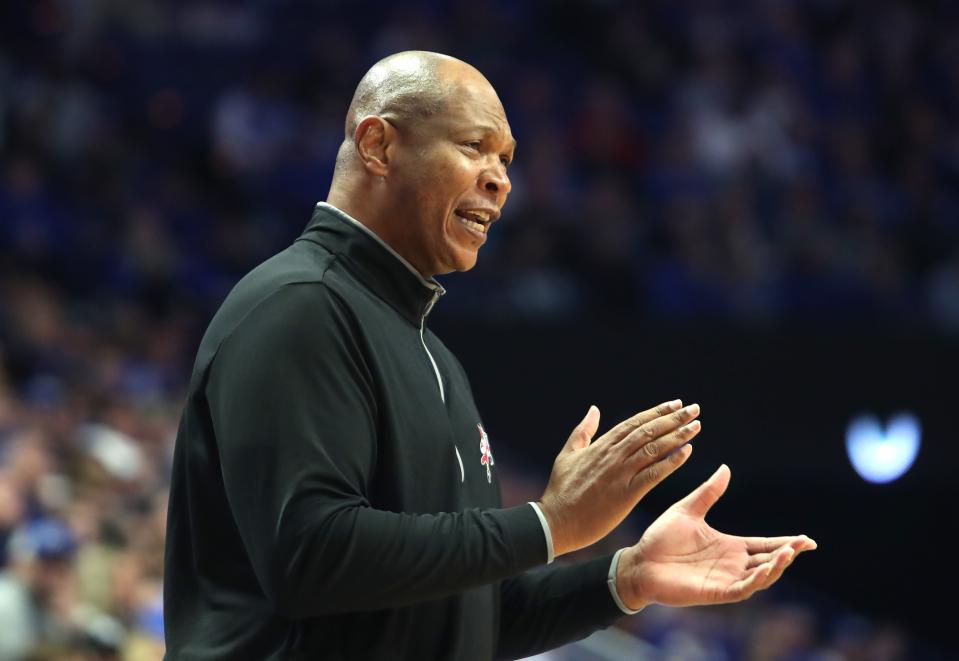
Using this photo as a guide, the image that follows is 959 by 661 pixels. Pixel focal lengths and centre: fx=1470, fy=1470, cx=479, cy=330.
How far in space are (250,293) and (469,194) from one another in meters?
0.45

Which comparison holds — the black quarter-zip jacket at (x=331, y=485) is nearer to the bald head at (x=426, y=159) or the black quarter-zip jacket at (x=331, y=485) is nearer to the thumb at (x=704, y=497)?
the bald head at (x=426, y=159)

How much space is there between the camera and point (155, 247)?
918 cm

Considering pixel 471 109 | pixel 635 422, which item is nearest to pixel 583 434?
pixel 635 422

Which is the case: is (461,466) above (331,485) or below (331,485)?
above

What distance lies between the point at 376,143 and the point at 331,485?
0.68 meters

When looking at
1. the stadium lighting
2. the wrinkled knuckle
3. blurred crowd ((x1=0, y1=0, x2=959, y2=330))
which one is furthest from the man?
the stadium lighting

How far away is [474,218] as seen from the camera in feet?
8.57

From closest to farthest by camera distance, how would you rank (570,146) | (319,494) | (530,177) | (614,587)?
(319,494), (614,587), (530,177), (570,146)

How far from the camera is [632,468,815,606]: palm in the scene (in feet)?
8.11

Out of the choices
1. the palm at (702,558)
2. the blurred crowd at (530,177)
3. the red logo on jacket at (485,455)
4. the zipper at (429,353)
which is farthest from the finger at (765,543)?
the blurred crowd at (530,177)

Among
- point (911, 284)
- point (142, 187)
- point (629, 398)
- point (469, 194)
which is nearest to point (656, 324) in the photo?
point (629, 398)

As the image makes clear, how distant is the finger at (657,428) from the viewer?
7.53ft

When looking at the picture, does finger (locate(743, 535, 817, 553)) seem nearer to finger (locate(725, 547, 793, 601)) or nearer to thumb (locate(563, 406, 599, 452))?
finger (locate(725, 547, 793, 601))

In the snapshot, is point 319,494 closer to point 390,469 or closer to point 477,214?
point 390,469
